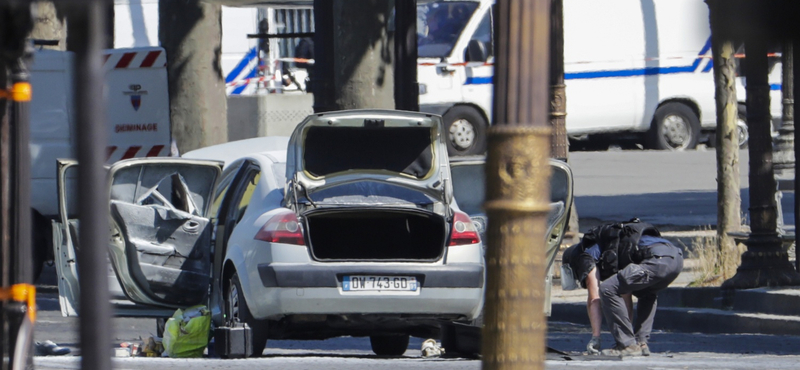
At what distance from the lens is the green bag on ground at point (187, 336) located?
8.43 meters

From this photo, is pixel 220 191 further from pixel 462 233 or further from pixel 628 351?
pixel 628 351

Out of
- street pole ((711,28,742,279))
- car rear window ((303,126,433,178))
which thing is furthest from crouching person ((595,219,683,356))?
street pole ((711,28,742,279))

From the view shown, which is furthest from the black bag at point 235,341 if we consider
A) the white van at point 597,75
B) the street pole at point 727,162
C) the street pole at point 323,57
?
the white van at point 597,75

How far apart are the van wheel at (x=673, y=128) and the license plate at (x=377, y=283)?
15.5m

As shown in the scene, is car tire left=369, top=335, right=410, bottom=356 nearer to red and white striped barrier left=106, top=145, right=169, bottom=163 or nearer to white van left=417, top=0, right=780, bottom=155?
red and white striped barrier left=106, top=145, right=169, bottom=163

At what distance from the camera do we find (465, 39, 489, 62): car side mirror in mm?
20594

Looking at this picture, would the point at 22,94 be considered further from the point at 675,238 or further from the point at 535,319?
the point at 675,238

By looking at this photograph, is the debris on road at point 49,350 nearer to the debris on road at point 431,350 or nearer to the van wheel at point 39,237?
the debris on road at point 431,350

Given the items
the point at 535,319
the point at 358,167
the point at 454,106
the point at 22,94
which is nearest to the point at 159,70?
the point at 358,167

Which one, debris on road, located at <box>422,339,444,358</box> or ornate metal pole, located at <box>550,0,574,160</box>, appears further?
ornate metal pole, located at <box>550,0,574,160</box>

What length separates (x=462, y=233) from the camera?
809cm

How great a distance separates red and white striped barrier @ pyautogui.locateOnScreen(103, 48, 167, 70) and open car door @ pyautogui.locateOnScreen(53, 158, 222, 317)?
481cm

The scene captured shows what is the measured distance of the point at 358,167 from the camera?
9297mm

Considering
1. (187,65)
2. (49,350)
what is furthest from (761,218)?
(187,65)
